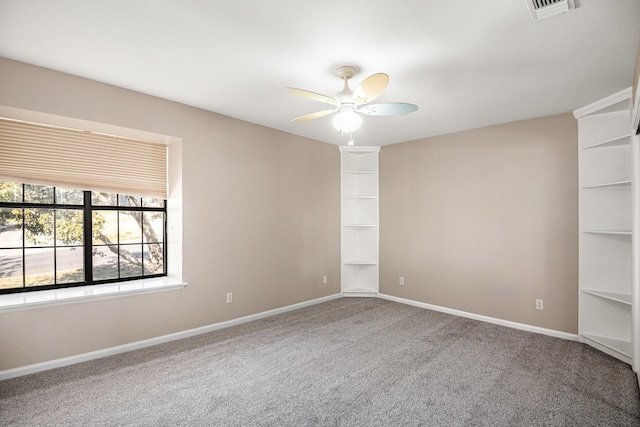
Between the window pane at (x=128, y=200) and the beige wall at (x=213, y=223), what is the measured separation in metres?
0.60

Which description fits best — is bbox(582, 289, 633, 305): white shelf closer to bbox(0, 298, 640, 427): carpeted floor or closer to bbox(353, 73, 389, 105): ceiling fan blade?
bbox(0, 298, 640, 427): carpeted floor

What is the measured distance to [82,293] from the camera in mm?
3113

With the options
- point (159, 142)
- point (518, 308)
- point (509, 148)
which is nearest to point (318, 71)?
point (159, 142)

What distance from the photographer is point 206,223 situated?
3.87 meters

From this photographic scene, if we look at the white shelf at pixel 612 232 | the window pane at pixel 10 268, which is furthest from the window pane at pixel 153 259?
the white shelf at pixel 612 232

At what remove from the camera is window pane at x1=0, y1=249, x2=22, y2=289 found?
3.02 m

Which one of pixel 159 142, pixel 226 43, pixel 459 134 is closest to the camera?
pixel 226 43

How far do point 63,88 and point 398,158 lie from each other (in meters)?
4.26

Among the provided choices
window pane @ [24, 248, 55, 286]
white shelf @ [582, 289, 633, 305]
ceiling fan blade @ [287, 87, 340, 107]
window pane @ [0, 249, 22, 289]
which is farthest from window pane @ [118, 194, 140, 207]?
white shelf @ [582, 289, 633, 305]

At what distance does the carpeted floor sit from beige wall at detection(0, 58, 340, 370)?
310mm

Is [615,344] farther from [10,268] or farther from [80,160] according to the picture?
[10,268]

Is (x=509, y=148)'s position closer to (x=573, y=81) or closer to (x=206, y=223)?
(x=573, y=81)

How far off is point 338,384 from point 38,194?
3.29 meters

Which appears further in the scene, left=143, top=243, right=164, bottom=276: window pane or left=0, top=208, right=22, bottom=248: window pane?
left=143, top=243, right=164, bottom=276: window pane
